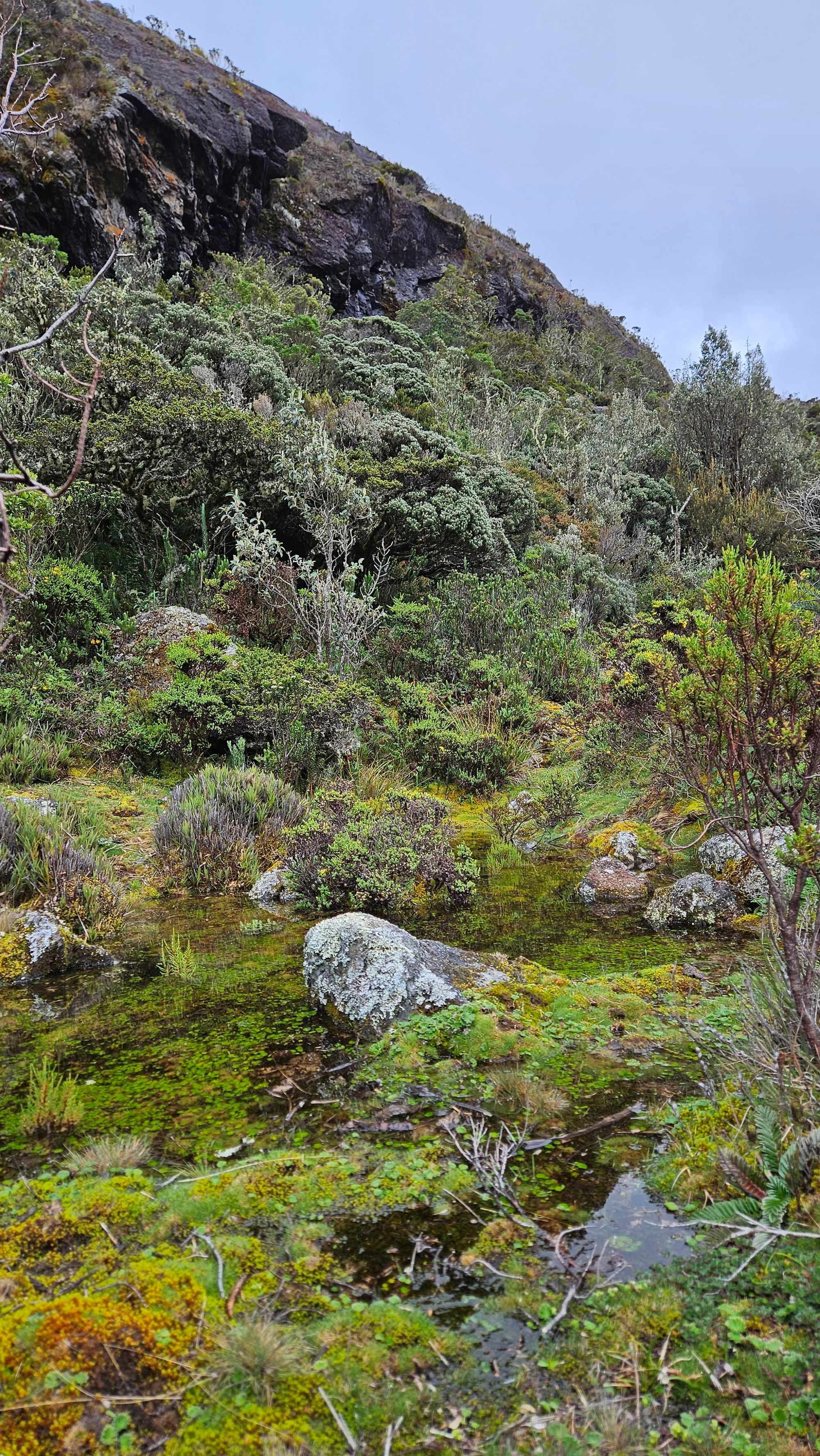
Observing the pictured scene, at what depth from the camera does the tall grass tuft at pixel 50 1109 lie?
104 inches

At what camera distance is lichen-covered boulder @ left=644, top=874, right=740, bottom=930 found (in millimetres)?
5262

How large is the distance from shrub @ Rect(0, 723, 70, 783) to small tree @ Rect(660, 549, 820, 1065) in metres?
7.54

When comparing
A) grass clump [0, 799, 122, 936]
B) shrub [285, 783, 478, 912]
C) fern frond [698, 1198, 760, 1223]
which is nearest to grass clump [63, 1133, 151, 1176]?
fern frond [698, 1198, 760, 1223]

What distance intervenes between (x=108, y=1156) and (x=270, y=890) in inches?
157

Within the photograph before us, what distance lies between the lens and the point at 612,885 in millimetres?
6285

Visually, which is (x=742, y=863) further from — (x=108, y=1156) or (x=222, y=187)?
(x=222, y=187)

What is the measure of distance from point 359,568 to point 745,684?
9.90 m

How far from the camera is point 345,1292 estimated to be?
1879 mm

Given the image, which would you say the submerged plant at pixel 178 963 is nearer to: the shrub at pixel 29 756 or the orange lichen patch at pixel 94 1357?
the orange lichen patch at pixel 94 1357

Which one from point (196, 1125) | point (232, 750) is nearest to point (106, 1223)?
point (196, 1125)

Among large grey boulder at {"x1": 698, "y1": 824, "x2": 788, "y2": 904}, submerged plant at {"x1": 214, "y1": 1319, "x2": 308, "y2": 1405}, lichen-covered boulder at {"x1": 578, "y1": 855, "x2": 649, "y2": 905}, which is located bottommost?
submerged plant at {"x1": 214, "y1": 1319, "x2": 308, "y2": 1405}

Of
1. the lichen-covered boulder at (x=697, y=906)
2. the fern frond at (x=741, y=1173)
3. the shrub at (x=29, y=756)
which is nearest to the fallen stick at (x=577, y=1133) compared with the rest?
the fern frond at (x=741, y=1173)

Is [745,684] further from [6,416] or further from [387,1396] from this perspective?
[6,416]

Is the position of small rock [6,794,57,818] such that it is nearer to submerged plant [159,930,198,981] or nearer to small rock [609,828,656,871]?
submerged plant [159,930,198,981]
